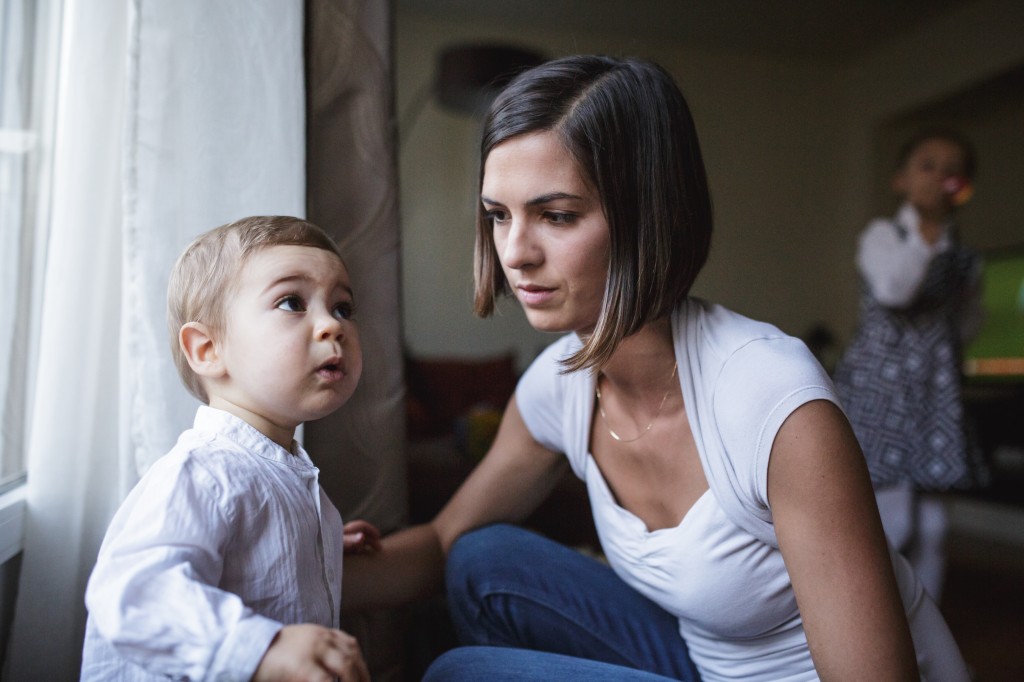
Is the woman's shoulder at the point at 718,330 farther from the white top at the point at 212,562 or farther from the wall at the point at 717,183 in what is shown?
the wall at the point at 717,183

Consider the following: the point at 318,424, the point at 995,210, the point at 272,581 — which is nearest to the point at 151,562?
the point at 272,581

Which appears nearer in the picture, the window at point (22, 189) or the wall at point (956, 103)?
the window at point (22, 189)

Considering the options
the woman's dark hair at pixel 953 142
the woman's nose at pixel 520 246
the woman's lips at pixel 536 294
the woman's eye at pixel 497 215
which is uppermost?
the woman's dark hair at pixel 953 142

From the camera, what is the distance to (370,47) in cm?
96

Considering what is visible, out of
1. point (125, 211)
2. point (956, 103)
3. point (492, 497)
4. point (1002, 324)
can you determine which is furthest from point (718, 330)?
point (956, 103)

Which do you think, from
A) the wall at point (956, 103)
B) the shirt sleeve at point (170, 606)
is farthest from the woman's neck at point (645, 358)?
the wall at point (956, 103)

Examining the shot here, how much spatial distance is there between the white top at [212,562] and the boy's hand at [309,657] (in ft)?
0.03

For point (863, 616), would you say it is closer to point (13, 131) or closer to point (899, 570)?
point (899, 570)

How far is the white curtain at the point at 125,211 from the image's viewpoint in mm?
825

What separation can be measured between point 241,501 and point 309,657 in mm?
153

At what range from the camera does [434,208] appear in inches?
179

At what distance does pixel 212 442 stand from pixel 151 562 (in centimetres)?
14

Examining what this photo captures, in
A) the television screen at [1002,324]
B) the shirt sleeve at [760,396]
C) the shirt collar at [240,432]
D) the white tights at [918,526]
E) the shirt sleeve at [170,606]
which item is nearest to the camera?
the shirt sleeve at [170,606]

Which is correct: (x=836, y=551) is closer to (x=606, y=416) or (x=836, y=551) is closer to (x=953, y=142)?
(x=606, y=416)
